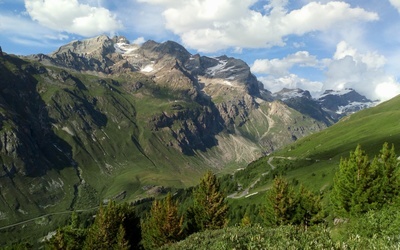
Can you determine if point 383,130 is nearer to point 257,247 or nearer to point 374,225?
point 374,225

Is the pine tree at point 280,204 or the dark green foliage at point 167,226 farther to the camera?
the pine tree at point 280,204

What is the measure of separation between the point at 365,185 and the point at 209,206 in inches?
1191

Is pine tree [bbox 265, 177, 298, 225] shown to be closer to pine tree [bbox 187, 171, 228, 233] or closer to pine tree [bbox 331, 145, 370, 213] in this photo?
pine tree [bbox 187, 171, 228, 233]

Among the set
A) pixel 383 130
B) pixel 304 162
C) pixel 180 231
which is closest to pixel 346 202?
pixel 180 231

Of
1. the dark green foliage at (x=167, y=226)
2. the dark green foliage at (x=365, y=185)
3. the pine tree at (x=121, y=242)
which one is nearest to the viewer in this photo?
the dark green foliage at (x=365, y=185)

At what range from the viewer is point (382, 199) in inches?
2281

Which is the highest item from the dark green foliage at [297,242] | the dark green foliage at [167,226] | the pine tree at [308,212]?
the dark green foliage at [297,242]

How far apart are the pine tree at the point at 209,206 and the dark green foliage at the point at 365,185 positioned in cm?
2339

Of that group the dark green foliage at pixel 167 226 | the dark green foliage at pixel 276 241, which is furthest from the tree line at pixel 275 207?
the dark green foliage at pixel 276 241

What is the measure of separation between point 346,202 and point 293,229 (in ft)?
106

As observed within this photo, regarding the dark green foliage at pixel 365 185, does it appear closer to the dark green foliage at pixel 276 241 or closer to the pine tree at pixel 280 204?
the pine tree at pixel 280 204

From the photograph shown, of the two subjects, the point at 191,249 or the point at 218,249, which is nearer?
the point at 218,249

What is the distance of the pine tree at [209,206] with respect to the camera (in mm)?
69188

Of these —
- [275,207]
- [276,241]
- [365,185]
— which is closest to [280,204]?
[275,207]
